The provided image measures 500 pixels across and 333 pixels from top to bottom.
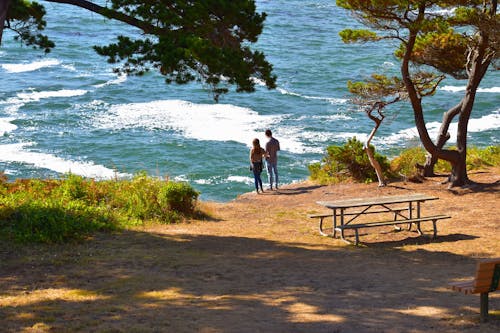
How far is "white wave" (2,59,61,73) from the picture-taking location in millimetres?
42438

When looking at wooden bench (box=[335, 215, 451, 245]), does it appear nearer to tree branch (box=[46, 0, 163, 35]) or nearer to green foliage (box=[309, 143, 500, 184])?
tree branch (box=[46, 0, 163, 35])

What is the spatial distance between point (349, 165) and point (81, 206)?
8111 millimetres

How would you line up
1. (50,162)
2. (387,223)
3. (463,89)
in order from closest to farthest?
(387,223) < (50,162) < (463,89)

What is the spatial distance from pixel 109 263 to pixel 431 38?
1031 cm

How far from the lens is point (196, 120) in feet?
110

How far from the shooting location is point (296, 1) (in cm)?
6278

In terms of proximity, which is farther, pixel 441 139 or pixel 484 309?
pixel 441 139

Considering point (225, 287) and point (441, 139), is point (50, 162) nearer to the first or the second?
point (441, 139)

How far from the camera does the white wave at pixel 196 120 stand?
31047 millimetres

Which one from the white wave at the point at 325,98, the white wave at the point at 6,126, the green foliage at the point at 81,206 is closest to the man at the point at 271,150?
the green foliage at the point at 81,206

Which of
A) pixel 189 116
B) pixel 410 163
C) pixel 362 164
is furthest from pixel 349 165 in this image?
pixel 189 116

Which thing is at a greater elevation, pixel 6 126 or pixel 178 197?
pixel 178 197

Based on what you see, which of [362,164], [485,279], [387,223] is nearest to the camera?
[485,279]

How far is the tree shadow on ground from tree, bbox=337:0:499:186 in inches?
228
